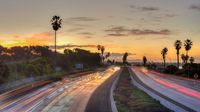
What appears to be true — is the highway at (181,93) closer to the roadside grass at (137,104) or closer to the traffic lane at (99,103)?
the roadside grass at (137,104)

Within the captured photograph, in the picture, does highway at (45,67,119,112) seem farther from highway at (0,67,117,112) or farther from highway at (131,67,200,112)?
highway at (131,67,200,112)

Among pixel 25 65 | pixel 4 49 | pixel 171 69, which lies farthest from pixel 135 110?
pixel 4 49

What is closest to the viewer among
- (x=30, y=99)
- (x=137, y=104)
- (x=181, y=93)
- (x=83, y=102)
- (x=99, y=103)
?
(x=99, y=103)

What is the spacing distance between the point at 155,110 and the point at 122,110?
8.97 feet

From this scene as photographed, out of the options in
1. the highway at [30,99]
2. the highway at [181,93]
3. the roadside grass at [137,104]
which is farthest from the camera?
the highway at [181,93]

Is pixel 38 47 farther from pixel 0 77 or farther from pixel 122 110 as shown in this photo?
pixel 122 110

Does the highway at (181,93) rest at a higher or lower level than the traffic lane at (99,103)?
lower

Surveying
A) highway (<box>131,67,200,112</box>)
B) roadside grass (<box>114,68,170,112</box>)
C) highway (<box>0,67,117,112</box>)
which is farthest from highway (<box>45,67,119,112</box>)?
highway (<box>131,67,200,112</box>)

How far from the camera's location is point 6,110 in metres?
32.0

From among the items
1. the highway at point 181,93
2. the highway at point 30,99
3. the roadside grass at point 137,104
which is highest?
the highway at point 30,99

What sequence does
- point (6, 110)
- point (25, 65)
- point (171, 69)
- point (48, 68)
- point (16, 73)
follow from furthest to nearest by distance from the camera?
1. point (171, 69)
2. point (48, 68)
3. point (25, 65)
4. point (16, 73)
5. point (6, 110)

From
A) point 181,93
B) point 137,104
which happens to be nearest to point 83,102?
point 137,104

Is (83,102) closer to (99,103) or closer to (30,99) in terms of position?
(99,103)

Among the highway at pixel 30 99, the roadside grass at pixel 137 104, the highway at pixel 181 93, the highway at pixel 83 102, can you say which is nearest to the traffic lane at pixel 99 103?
the highway at pixel 83 102
